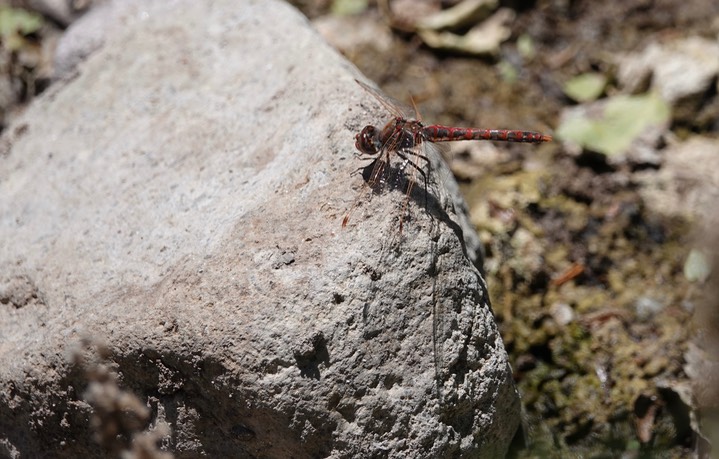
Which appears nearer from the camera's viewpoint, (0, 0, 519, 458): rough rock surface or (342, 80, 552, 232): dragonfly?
(0, 0, 519, 458): rough rock surface

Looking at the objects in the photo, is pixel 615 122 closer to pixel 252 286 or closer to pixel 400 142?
pixel 400 142

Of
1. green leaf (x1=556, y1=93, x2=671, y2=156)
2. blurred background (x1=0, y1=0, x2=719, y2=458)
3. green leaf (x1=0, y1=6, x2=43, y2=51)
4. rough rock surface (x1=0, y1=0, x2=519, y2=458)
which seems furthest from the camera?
green leaf (x1=0, y1=6, x2=43, y2=51)

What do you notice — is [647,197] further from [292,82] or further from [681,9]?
[292,82]

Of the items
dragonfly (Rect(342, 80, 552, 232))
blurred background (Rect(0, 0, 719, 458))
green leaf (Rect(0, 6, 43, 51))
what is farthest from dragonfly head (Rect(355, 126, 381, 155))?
green leaf (Rect(0, 6, 43, 51))

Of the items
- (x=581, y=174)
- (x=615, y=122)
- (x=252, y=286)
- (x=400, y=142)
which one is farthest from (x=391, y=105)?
(x=615, y=122)

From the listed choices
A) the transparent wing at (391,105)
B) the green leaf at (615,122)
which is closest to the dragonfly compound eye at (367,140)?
the transparent wing at (391,105)

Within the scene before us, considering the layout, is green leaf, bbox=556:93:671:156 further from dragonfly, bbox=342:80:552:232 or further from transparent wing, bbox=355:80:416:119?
transparent wing, bbox=355:80:416:119
